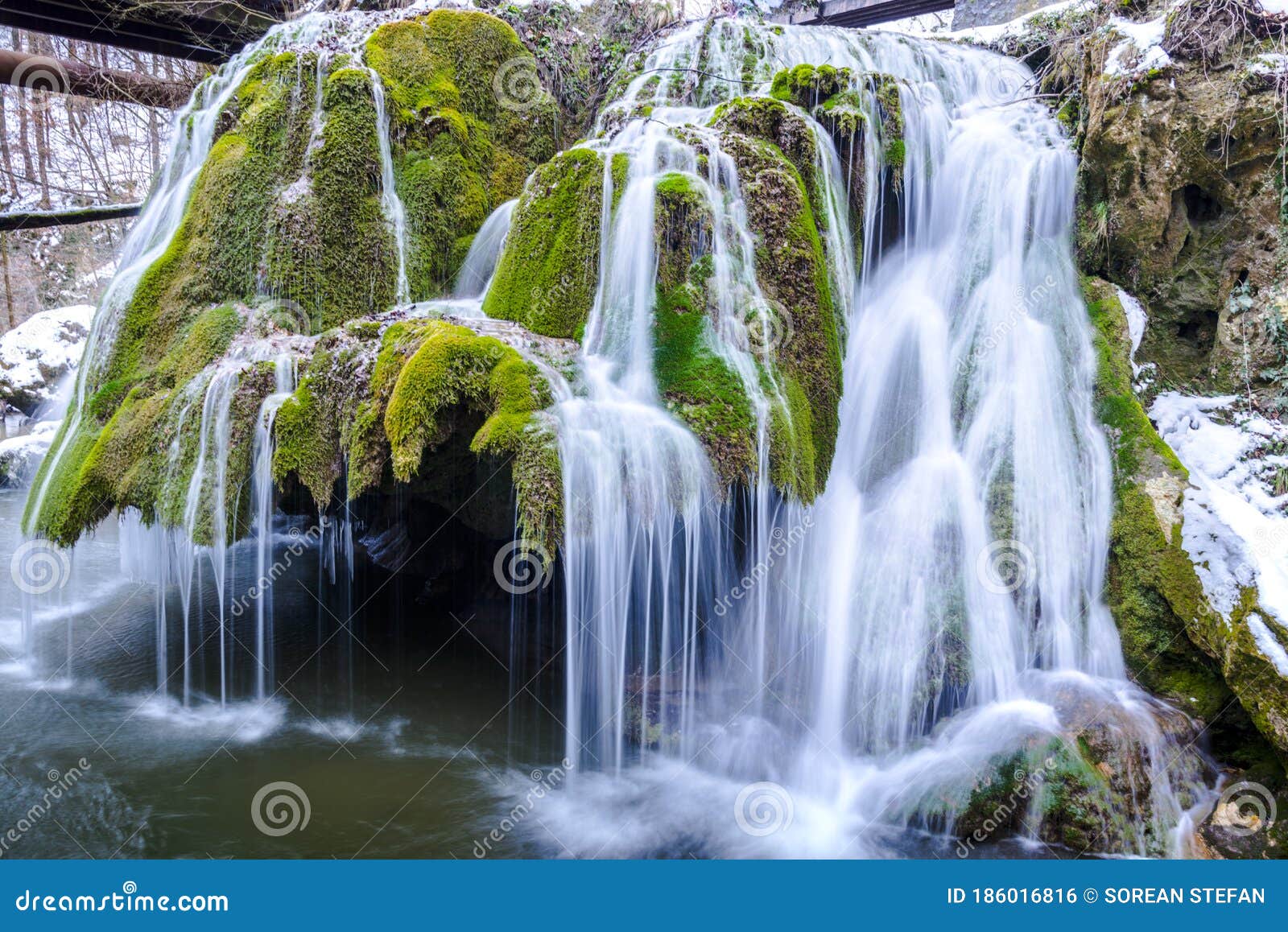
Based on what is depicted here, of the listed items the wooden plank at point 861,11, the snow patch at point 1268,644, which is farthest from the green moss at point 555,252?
the wooden plank at point 861,11

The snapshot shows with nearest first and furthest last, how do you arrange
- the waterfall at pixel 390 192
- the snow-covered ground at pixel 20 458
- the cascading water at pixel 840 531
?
the cascading water at pixel 840 531 → the waterfall at pixel 390 192 → the snow-covered ground at pixel 20 458

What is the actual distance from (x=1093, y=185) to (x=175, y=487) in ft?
26.0

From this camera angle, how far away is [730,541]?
537cm

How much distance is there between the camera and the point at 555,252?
5871 millimetres

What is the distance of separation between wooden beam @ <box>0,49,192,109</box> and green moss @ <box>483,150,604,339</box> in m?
7.65

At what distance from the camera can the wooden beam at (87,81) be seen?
30.7 ft

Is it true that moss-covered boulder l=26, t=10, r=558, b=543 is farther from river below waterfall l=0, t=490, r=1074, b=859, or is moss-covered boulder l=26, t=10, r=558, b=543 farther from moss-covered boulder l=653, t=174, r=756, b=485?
moss-covered boulder l=653, t=174, r=756, b=485

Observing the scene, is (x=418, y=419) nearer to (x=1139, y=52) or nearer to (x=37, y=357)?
(x=1139, y=52)

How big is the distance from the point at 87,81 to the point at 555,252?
376 inches

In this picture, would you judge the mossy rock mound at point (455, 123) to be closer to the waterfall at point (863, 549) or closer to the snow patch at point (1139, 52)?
the waterfall at point (863, 549)

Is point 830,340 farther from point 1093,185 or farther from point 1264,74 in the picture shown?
point 1264,74

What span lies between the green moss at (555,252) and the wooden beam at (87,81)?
25.1ft

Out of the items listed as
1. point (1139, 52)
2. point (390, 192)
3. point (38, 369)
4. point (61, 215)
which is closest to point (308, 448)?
point (390, 192)

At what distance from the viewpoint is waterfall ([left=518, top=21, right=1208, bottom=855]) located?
4.81 m
